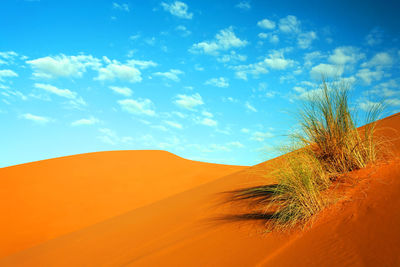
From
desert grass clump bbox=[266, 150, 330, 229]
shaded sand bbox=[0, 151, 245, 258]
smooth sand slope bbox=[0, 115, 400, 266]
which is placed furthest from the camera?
shaded sand bbox=[0, 151, 245, 258]

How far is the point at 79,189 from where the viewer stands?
39.5 ft

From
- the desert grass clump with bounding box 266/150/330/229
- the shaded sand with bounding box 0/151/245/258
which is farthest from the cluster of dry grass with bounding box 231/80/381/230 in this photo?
the shaded sand with bounding box 0/151/245/258

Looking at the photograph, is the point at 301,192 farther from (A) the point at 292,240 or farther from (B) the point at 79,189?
(B) the point at 79,189

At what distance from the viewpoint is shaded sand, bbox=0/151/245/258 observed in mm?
9164

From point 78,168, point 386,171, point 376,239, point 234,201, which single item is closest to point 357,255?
point 376,239

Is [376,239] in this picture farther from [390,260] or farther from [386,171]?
[386,171]

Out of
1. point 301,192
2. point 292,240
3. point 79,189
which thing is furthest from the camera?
point 79,189

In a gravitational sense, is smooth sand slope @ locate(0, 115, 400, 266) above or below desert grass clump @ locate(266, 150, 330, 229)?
below

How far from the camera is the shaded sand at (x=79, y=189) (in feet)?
30.1

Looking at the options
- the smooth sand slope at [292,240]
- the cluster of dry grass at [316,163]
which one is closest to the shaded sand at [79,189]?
the smooth sand slope at [292,240]

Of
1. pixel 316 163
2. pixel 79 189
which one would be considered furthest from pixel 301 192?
pixel 79 189

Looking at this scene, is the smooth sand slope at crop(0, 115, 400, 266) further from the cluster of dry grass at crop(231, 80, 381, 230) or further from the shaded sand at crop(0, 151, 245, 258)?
the shaded sand at crop(0, 151, 245, 258)

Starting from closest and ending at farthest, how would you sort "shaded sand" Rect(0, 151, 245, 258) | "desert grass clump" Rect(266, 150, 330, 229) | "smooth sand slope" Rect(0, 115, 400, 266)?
"smooth sand slope" Rect(0, 115, 400, 266), "desert grass clump" Rect(266, 150, 330, 229), "shaded sand" Rect(0, 151, 245, 258)

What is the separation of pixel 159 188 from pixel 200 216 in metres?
8.01
